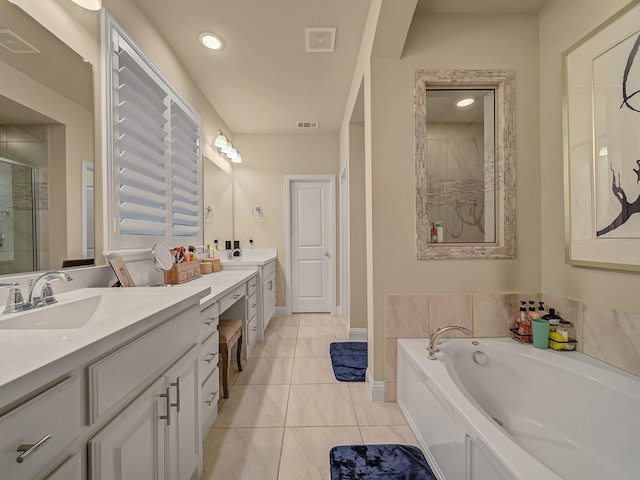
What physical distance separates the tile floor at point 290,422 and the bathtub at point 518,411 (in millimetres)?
276

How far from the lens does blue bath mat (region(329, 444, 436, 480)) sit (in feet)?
4.44

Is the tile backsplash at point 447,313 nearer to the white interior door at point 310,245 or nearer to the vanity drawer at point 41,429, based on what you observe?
the vanity drawer at point 41,429

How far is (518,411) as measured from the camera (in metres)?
1.54

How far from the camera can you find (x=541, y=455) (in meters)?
1.33

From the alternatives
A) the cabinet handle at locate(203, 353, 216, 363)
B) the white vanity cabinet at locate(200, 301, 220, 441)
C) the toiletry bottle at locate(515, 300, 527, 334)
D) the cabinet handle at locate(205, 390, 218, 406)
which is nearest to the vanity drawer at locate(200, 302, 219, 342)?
the white vanity cabinet at locate(200, 301, 220, 441)

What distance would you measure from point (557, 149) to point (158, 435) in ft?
8.21

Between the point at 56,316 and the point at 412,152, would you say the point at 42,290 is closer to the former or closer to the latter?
the point at 56,316

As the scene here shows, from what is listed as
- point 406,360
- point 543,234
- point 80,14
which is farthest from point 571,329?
point 80,14

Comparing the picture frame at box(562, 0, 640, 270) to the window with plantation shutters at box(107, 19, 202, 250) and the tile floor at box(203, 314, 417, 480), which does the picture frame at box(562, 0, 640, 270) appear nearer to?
the tile floor at box(203, 314, 417, 480)

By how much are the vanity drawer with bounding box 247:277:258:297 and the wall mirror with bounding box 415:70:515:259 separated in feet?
5.23

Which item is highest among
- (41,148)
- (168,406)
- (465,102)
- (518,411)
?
(465,102)

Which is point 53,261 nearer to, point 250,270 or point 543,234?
point 250,270

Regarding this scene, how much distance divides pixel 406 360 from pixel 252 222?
297 centimetres

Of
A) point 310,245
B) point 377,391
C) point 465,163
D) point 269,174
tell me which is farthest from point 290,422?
point 269,174
